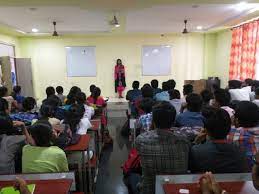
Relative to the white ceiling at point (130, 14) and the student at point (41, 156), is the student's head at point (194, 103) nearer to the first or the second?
the student at point (41, 156)

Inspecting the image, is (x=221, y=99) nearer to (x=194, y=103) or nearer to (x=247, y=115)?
(x=194, y=103)

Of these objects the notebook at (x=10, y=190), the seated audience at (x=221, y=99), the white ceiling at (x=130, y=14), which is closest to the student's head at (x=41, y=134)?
the notebook at (x=10, y=190)

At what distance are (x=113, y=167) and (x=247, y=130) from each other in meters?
2.12

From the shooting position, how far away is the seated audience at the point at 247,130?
1.83 m

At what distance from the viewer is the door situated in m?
8.07

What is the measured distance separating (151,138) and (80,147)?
37.4 inches

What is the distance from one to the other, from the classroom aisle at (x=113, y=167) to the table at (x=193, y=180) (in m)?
1.52

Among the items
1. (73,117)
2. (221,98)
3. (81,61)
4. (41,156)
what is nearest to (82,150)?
(41,156)

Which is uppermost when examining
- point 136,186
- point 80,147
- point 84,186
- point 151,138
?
point 151,138

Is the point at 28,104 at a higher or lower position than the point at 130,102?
higher

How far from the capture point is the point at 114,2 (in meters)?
4.16

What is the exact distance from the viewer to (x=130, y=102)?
526 centimetres

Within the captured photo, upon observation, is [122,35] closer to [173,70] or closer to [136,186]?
[173,70]

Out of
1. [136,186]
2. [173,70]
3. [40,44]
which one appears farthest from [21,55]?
[136,186]
